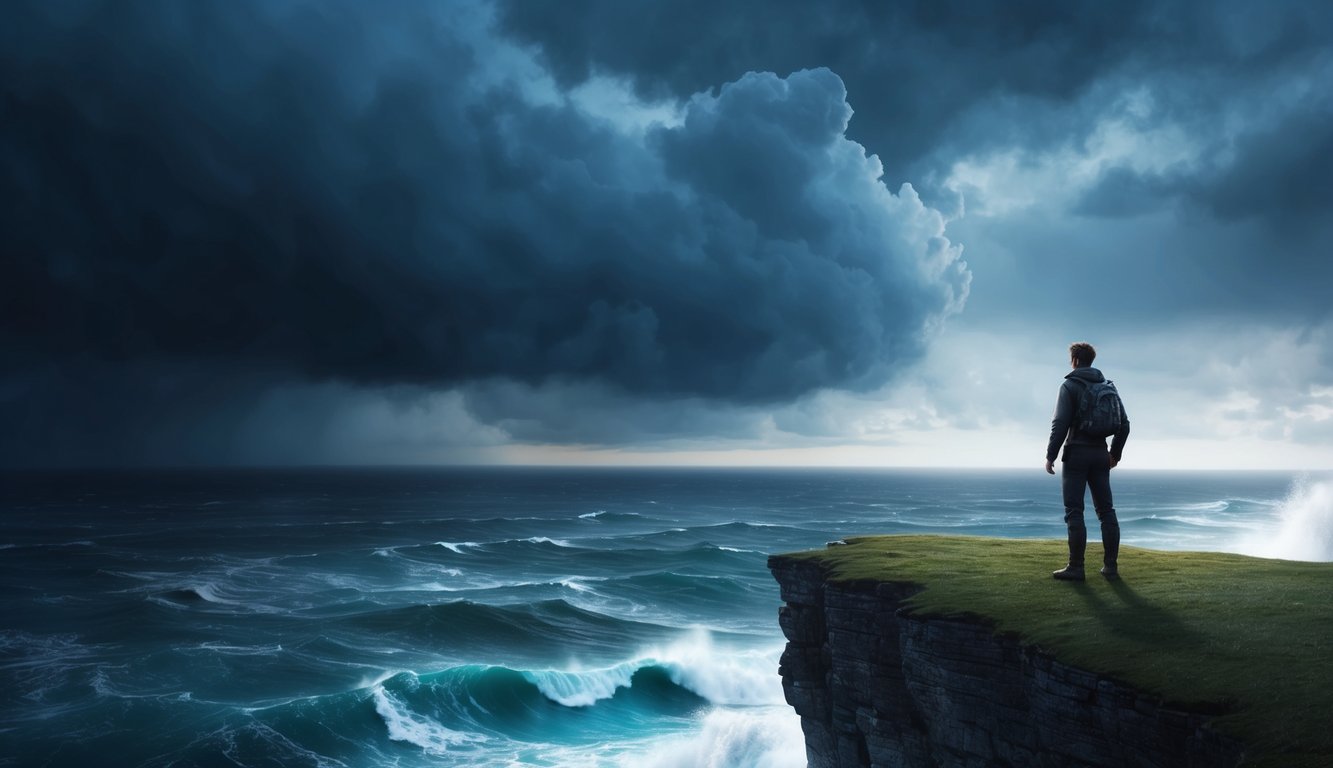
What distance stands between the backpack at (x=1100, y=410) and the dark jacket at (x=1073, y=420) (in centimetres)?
8

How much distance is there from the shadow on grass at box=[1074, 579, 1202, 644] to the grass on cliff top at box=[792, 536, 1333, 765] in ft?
0.06

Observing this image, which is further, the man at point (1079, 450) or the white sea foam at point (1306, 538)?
the white sea foam at point (1306, 538)

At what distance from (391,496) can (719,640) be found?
11065cm

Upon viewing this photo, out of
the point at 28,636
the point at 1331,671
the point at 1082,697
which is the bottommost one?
the point at 28,636

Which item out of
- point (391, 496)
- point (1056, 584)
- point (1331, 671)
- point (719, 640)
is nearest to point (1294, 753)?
point (1331, 671)

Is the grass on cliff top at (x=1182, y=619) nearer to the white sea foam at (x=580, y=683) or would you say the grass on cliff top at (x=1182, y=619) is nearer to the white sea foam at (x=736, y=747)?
the white sea foam at (x=736, y=747)

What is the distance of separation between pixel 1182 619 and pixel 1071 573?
202cm

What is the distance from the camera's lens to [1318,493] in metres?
67.9

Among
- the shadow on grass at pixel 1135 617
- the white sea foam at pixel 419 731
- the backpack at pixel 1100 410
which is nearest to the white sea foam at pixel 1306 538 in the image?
the white sea foam at pixel 419 731

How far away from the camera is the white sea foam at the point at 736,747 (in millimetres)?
20906

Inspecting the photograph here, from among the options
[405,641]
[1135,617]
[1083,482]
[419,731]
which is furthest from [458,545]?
[1135,617]

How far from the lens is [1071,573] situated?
11.5 m

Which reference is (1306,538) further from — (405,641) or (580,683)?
(405,641)

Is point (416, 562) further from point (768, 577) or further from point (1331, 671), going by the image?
point (1331, 671)
